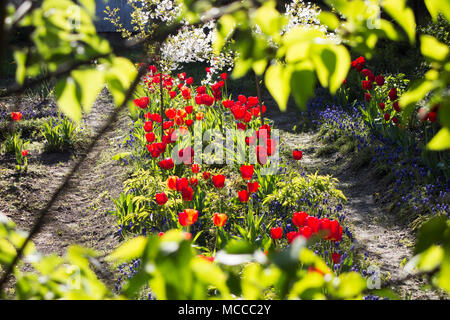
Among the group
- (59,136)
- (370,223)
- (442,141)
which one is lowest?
(370,223)

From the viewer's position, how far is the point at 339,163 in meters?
5.62

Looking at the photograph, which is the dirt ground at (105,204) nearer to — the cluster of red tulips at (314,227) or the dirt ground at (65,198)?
the dirt ground at (65,198)

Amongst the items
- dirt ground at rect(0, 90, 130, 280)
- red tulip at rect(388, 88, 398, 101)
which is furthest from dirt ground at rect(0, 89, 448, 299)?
red tulip at rect(388, 88, 398, 101)

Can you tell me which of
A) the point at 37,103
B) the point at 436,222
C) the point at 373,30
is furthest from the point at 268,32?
the point at 37,103

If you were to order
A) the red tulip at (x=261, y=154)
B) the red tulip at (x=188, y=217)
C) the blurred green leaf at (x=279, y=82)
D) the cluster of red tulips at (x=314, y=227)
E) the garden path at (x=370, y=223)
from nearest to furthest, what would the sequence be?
the blurred green leaf at (x=279, y=82) < the cluster of red tulips at (x=314, y=227) < the red tulip at (x=188, y=217) < the garden path at (x=370, y=223) < the red tulip at (x=261, y=154)

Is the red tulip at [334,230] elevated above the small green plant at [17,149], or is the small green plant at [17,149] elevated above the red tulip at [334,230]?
the red tulip at [334,230]

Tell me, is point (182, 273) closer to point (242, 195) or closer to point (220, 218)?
point (220, 218)

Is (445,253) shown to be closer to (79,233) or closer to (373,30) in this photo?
(373,30)

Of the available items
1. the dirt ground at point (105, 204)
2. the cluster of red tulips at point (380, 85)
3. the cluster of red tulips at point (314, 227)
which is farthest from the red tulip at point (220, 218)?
the cluster of red tulips at point (380, 85)

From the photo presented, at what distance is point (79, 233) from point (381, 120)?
158 inches

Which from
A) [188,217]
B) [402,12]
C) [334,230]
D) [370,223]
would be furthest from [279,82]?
[370,223]

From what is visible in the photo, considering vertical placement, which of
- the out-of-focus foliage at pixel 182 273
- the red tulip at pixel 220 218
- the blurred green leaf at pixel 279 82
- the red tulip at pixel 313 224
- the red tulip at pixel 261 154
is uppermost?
the blurred green leaf at pixel 279 82

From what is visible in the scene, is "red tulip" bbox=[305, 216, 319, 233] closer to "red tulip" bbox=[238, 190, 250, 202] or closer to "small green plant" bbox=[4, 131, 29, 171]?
"red tulip" bbox=[238, 190, 250, 202]

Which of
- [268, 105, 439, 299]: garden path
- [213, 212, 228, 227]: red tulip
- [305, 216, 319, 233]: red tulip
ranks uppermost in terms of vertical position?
[305, 216, 319, 233]: red tulip
